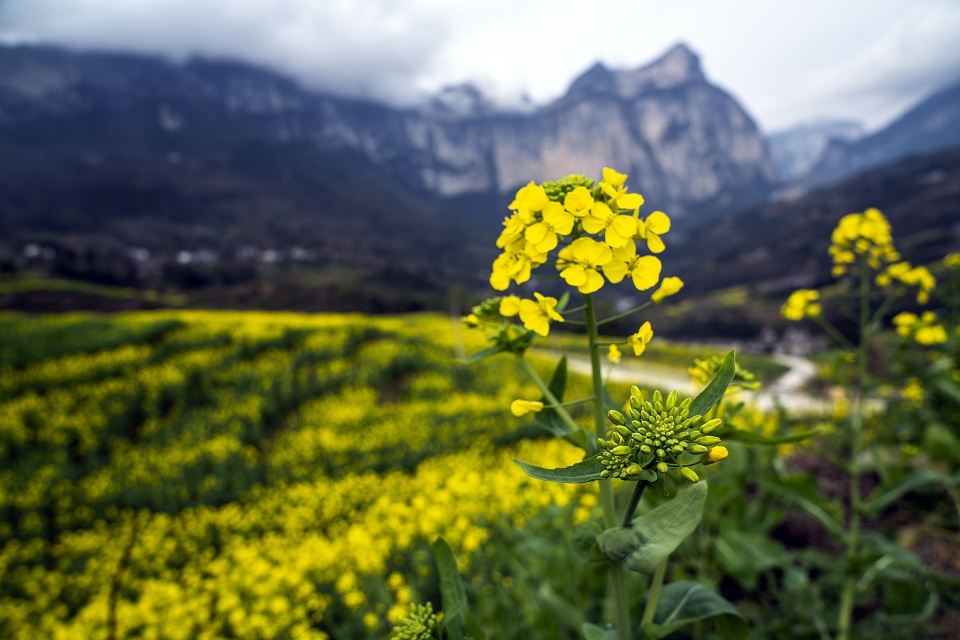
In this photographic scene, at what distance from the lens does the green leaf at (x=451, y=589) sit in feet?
3.81

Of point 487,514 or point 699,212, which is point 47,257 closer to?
point 487,514

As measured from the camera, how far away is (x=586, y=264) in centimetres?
118

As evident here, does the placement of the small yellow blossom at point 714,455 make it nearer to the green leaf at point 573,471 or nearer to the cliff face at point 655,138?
the green leaf at point 573,471

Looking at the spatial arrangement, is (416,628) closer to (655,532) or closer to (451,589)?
(451,589)

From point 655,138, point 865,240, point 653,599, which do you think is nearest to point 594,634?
point 653,599

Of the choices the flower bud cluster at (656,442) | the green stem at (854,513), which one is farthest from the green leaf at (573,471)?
the green stem at (854,513)

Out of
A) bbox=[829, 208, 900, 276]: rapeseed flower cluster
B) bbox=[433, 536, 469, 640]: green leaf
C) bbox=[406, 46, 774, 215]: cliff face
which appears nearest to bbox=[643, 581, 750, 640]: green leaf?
bbox=[433, 536, 469, 640]: green leaf

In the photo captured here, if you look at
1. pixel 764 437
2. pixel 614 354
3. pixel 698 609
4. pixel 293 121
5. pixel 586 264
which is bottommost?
pixel 698 609

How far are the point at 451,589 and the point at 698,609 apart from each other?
2.32ft

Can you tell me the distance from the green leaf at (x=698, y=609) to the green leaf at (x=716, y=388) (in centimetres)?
66

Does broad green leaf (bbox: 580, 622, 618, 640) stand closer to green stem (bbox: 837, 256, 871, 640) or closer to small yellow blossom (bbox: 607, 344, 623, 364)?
small yellow blossom (bbox: 607, 344, 623, 364)

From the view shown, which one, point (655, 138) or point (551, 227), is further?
point (655, 138)

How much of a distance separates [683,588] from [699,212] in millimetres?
191916

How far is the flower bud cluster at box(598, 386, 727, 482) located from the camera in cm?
89
